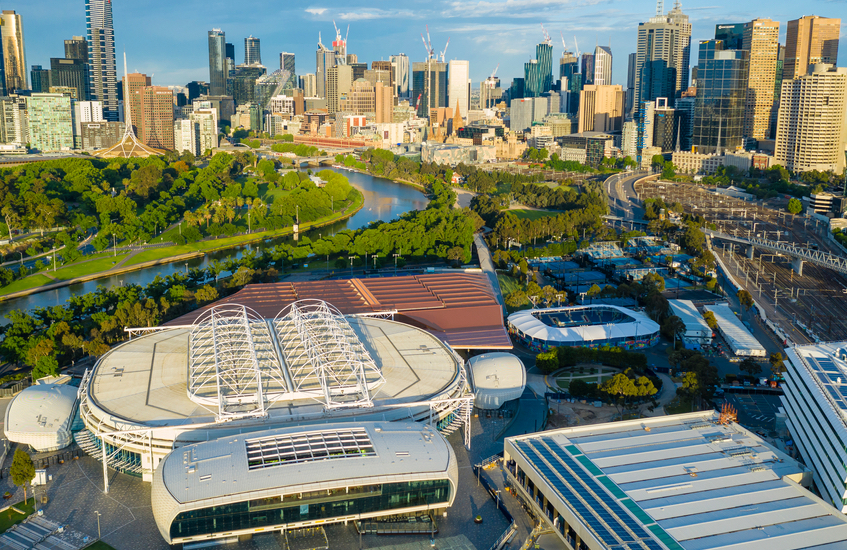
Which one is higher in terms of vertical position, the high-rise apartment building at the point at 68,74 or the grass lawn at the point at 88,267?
the high-rise apartment building at the point at 68,74

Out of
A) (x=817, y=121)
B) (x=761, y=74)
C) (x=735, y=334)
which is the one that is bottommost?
(x=735, y=334)

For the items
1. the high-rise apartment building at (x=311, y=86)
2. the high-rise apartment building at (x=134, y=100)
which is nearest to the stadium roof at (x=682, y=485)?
the high-rise apartment building at (x=134, y=100)

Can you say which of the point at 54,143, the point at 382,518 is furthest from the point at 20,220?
the point at 54,143

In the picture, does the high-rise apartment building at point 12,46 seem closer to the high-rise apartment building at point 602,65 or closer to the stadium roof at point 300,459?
the high-rise apartment building at point 602,65

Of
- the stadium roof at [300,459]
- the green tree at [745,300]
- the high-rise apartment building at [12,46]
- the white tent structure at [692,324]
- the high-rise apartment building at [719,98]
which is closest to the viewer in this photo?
the stadium roof at [300,459]

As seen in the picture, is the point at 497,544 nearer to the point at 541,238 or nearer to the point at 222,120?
the point at 541,238

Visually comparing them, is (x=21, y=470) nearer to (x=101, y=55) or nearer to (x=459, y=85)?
(x=101, y=55)

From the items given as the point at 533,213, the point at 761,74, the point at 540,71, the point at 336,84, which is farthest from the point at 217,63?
the point at 533,213
